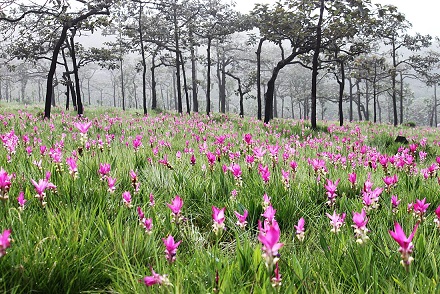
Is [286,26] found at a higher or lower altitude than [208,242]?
higher

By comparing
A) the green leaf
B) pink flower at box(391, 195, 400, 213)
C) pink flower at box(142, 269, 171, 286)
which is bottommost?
the green leaf

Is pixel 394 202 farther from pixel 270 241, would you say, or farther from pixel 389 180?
pixel 270 241

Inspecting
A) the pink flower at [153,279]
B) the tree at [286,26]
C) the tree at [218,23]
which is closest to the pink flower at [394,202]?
the pink flower at [153,279]

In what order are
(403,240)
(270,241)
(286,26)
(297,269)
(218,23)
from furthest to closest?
1. (218,23)
2. (286,26)
3. (297,269)
4. (403,240)
5. (270,241)

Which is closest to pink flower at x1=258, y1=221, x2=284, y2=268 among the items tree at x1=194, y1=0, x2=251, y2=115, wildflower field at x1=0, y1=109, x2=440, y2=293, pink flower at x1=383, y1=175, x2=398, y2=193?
wildflower field at x1=0, y1=109, x2=440, y2=293

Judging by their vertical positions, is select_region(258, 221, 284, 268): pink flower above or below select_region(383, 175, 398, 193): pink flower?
above

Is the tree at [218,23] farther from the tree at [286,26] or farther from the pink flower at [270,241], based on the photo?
the pink flower at [270,241]

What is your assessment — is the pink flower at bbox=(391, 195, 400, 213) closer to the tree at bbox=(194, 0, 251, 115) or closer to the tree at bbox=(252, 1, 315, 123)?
the tree at bbox=(252, 1, 315, 123)

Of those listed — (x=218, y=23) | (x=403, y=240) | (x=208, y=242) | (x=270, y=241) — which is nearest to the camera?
(x=270, y=241)

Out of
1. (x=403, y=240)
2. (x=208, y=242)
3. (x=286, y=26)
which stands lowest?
(x=208, y=242)

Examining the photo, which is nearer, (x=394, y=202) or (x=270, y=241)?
(x=270, y=241)

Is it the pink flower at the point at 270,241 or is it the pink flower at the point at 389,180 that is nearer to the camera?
the pink flower at the point at 270,241

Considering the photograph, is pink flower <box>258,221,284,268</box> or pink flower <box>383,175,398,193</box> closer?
pink flower <box>258,221,284,268</box>

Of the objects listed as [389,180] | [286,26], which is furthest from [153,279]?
[286,26]
